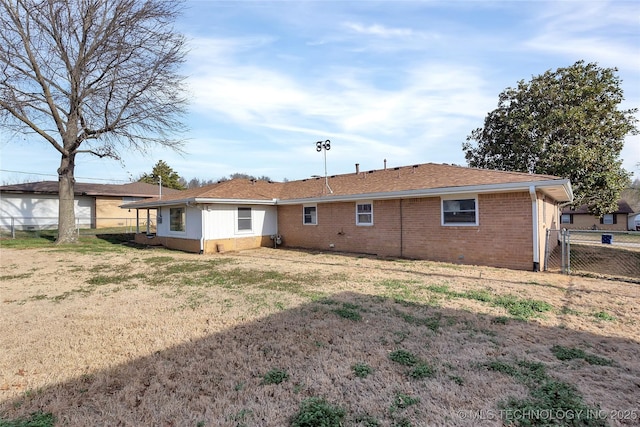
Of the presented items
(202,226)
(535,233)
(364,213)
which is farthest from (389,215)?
(202,226)

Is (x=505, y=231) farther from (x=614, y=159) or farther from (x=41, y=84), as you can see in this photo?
(x=41, y=84)

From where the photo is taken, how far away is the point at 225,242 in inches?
589

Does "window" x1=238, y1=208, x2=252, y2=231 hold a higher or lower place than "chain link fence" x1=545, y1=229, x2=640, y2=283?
higher

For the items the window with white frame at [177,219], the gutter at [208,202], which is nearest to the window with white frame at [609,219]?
the gutter at [208,202]

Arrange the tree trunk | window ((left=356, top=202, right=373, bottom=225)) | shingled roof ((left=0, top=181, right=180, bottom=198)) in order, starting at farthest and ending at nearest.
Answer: shingled roof ((left=0, top=181, right=180, bottom=198)) → the tree trunk → window ((left=356, top=202, right=373, bottom=225))

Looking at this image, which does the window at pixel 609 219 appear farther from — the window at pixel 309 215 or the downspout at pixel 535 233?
the window at pixel 309 215

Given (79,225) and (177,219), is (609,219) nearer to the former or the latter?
(177,219)

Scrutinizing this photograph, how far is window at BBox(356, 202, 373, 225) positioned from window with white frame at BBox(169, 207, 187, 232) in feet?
26.8

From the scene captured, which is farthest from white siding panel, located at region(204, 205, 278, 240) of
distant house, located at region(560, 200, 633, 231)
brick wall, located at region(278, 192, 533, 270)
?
distant house, located at region(560, 200, 633, 231)

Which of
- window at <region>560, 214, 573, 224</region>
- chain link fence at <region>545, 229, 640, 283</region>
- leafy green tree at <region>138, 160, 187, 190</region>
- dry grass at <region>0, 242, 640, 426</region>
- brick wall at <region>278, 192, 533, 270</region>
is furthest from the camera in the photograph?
leafy green tree at <region>138, 160, 187, 190</region>

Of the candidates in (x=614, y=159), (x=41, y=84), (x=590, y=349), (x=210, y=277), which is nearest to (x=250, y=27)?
(x=210, y=277)

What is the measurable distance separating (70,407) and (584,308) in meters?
7.23

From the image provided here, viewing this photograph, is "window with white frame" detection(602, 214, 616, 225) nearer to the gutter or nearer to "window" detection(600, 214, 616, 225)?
"window" detection(600, 214, 616, 225)

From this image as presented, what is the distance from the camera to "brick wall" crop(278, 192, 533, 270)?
31.8 feet
